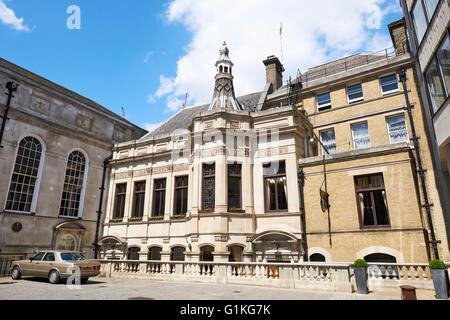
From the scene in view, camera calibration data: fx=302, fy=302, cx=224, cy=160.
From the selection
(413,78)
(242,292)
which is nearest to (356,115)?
(413,78)

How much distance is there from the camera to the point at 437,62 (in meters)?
14.0

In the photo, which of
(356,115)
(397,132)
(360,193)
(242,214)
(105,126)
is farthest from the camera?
(105,126)

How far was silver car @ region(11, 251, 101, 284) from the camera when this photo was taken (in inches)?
545

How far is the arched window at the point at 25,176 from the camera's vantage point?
824 inches

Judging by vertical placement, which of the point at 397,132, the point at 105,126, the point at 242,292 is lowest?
the point at 242,292

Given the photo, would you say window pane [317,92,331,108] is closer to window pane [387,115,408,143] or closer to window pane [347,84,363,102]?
window pane [347,84,363,102]

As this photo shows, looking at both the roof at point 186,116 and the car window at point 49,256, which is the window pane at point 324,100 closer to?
the roof at point 186,116

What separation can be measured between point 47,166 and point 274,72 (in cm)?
2043

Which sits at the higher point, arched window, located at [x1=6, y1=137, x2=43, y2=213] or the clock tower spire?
the clock tower spire

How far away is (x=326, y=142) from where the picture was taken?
2256 cm

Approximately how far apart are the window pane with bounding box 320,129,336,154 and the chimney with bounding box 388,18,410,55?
7.62 meters

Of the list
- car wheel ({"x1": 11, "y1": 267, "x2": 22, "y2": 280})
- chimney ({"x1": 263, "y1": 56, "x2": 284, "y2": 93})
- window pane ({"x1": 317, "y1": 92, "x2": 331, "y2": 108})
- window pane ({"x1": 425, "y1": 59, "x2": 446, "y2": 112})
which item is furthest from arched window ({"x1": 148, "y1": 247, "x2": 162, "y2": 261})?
window pane ({"x1": 425, "y1": 59, "x2": 446, "y2": 112})
